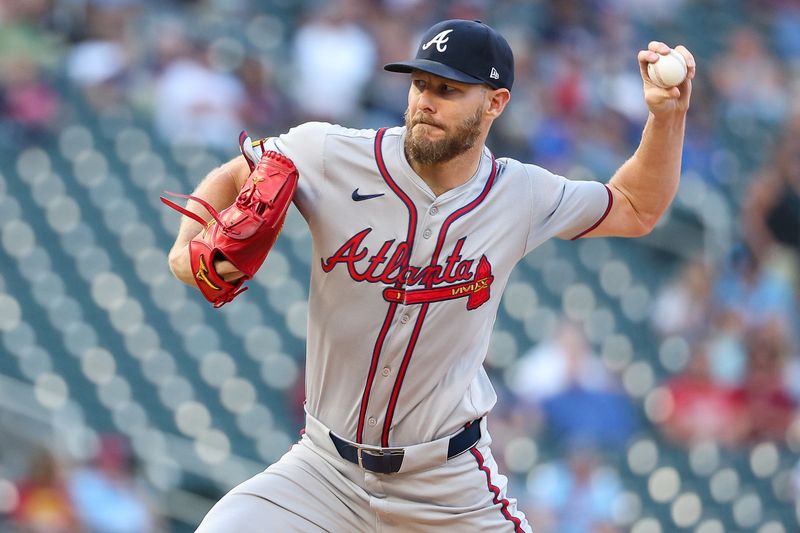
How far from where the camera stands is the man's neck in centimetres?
309

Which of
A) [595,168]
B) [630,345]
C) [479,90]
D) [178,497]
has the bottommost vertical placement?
[178,497]

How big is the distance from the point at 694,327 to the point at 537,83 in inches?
74.0

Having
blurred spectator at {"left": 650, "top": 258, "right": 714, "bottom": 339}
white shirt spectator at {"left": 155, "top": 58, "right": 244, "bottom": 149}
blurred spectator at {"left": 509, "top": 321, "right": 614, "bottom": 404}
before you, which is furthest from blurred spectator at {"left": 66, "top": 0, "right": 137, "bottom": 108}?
blurred spectator at {"left": 650, "top": 258, "right": 714, "bottom": 339}

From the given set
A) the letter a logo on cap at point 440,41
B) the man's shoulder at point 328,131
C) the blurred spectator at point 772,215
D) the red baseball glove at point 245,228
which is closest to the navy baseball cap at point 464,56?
the letter a logo on cap at point 440,41

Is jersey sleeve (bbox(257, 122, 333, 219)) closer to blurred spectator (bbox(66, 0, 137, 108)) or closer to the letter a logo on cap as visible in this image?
the letter a logo on cap

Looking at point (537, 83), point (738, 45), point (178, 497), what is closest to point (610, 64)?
point (537, 83)

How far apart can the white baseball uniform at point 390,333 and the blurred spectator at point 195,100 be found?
14.6 ft

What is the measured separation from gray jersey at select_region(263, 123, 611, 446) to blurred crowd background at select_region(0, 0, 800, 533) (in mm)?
3136

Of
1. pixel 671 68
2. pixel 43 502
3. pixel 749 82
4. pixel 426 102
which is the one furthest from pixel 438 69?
pixel 749 82

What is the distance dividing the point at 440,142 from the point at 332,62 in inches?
192

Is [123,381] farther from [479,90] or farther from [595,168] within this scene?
[479,90]

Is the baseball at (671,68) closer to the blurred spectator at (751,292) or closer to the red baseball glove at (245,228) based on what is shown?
the red baseball glove at (245,228)

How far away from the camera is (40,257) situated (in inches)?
277

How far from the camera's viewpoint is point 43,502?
580 centimetres
